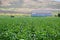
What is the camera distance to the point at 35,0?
178 feet

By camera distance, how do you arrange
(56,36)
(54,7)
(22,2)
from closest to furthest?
(56,36), (54,7), (22,2)

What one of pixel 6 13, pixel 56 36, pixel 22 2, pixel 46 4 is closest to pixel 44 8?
pixel 46 4

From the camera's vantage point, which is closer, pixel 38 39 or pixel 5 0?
pixel 38 39

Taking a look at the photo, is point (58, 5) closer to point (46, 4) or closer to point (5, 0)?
point (46, 4)

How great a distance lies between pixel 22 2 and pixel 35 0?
3.03m

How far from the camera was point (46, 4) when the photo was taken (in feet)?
176

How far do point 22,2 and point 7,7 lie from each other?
3.64 m

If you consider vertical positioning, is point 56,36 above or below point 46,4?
above

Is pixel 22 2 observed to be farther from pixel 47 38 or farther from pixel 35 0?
pixel 47 38

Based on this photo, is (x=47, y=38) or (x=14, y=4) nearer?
(x=47, y=38)

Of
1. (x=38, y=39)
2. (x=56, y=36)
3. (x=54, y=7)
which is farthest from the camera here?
(x=54, y=7)

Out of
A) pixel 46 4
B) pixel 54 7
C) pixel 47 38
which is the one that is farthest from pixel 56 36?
pixel 46 4

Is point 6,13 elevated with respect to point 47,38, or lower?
lower

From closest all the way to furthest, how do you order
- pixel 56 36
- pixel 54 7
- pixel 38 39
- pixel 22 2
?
pixel 38 39 < pixel 56 36 < pixel 54 7 < pixel 22 2
